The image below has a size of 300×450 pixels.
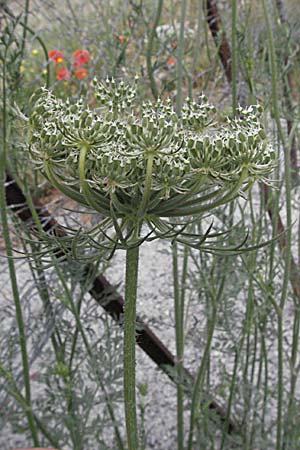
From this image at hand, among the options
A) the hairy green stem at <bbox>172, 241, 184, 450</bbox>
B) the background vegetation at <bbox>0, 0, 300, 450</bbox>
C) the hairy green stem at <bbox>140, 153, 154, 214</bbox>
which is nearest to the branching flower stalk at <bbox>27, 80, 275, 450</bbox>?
the hairy green stem at <bbox>140, 153, 154, 214</bbox>

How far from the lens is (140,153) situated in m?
0.54

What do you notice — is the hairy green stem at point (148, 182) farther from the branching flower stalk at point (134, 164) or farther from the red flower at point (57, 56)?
the red flower at point (57, 56)

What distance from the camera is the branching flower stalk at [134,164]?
1.80ft

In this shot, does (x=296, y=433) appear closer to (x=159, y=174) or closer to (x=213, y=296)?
(x=213, y=296)

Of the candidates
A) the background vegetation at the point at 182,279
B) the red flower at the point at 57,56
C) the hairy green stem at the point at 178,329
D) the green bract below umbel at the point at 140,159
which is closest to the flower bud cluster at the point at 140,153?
the green bract below umbel at the point at 140,159

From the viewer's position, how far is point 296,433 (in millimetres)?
1210

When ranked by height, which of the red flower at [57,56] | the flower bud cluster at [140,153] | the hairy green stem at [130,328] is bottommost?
the hairy green stem at [130,328]

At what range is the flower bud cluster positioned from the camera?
547 mm

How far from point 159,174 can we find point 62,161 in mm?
81

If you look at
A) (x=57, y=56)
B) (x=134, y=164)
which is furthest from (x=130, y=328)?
(x=57, y=56)

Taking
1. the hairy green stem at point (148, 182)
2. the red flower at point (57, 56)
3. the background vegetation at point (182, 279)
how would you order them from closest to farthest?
the hairy green stem at point (148, 182)
the background vegetation at point (182, 279)
the red flower at point (57, 56)

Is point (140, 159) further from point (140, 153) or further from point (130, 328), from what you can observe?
point (130, 328)

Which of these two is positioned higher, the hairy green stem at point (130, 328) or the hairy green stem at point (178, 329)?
the hairy green stem at point (178, 329)

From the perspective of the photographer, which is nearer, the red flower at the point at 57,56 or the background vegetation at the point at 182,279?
the background vegetation at the point at 182,279
